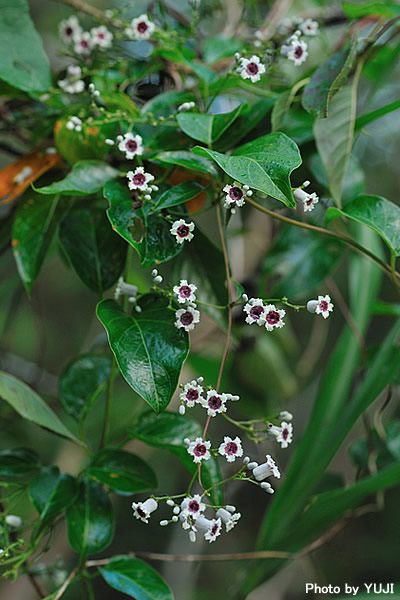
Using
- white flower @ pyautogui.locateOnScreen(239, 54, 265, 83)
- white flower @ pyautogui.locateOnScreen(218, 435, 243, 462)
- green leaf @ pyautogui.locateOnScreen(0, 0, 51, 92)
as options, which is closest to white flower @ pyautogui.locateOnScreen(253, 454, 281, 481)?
white flower @ pyautogui.locateOnScreen(218, 435, 243, 462)

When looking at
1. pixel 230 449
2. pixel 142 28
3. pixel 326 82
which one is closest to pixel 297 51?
pixel 326 82

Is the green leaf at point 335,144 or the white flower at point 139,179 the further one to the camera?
the green leaf at point 335,144

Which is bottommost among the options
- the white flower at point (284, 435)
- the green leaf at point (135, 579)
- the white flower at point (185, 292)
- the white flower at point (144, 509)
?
the green leaf at point (135, 579)

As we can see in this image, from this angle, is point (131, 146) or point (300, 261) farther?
point (300, 261)

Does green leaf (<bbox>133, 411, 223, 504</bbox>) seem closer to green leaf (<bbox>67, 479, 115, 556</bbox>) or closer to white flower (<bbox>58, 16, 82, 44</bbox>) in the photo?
green leaf (<bbox>67, 479, 115, 556</bbox>)

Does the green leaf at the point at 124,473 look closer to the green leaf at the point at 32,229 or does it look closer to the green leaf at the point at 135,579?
the green leaf at the point at 135,579

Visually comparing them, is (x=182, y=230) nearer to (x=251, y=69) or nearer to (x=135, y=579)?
(x=251, y=69)

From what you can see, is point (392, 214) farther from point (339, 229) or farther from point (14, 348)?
point (14, 348)

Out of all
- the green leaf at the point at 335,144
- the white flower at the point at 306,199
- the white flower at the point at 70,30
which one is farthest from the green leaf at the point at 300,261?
the white flower at the point at 70,30
